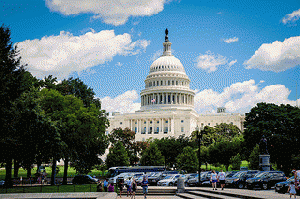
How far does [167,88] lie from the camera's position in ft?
483

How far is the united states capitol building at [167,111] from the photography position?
13600 cm

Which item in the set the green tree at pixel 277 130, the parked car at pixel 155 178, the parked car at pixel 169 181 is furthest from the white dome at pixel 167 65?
the parked car at pixel 169 181

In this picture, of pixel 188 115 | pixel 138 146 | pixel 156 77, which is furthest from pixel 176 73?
pixel 138 146

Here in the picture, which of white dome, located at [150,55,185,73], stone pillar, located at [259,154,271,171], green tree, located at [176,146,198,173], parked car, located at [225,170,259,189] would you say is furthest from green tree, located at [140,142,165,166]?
white dome, located at [150,55,185,73]

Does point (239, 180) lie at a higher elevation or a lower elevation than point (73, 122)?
lower

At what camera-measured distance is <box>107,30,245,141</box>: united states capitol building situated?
136 meters

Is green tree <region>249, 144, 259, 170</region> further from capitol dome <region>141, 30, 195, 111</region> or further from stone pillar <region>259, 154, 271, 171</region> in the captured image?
capitol dome <region>141, 30, 195, 111</region>

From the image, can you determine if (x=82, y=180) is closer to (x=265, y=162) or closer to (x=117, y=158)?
(x=117, y=158)

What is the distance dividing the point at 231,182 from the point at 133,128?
357 feet

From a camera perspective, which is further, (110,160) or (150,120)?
(150,120)

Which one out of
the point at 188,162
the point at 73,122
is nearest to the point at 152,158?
the point at 188,162

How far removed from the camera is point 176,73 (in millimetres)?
152375

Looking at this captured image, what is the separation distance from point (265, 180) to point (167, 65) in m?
126

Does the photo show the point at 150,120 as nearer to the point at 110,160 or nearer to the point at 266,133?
the point at 110,160
